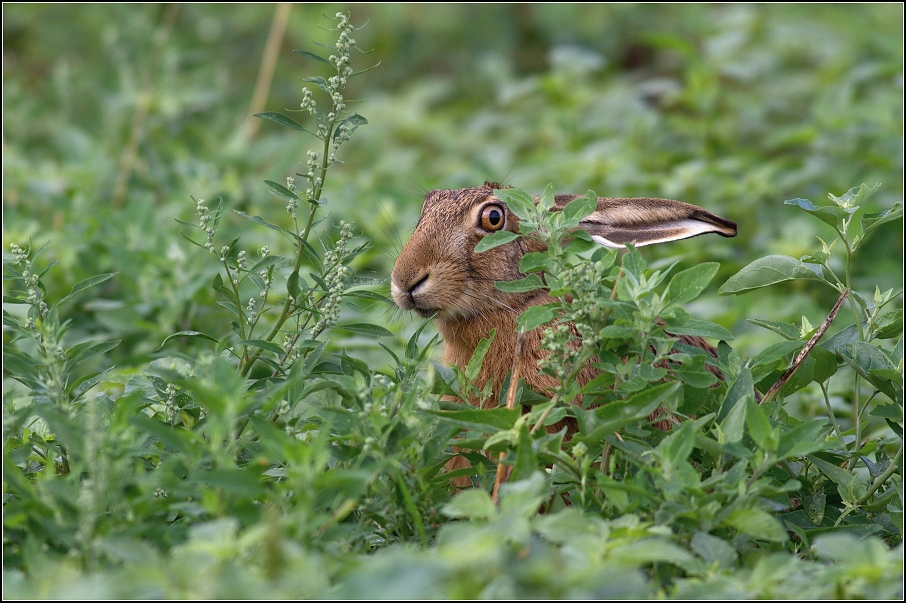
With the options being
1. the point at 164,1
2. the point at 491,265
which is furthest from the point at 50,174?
the point at 491,265

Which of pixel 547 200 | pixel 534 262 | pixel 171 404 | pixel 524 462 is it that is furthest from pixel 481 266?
pixel 524 462

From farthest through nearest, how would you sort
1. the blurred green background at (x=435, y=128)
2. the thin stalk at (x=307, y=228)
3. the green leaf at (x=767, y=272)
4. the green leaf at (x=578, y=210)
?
1. the blurred green background at (x=435, y=128)
2. the green leaf at (x=767, y=272)
3. the thin stalk at (x=307, y=228)
4. the green leaf at (x=578, y=210)

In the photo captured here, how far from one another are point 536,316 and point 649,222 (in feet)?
3.82

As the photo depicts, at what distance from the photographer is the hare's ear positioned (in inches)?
127

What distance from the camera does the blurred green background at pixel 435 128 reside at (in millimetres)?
4785

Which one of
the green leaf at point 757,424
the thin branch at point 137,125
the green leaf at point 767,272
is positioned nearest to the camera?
the green leaf at point 757,424

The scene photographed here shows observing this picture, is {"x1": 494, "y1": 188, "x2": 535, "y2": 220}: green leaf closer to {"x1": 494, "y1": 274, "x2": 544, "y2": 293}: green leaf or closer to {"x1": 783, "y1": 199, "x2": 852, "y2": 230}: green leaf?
{"x1": 494, "y1": 274, "x2": 544, "y2": 293}: green leaf

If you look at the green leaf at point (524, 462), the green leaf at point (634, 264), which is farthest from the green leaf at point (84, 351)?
the green leaf at point (634, 264)

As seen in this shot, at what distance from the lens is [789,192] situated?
235 inches

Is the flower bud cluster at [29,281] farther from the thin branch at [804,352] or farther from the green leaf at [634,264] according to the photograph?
the thin branch at [804,352]

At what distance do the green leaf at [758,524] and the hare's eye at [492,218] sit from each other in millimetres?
1718

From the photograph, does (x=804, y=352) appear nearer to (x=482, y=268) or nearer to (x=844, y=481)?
(x=844, y=481)

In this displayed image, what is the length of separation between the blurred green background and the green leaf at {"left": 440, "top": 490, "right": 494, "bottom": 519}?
1.80 metres

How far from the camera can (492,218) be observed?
3.64m
